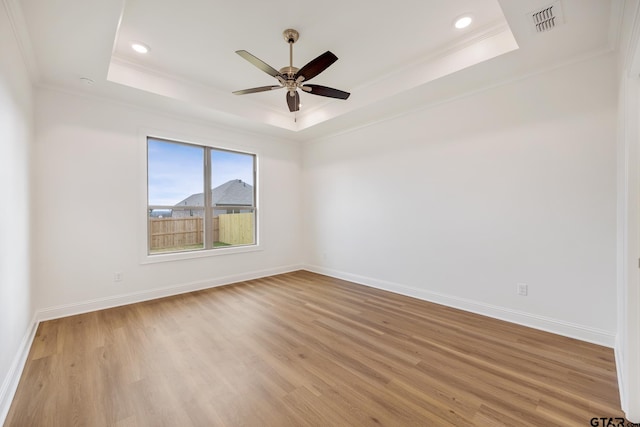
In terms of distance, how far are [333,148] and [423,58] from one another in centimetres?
226

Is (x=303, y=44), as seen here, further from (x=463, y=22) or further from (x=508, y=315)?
(x=508, y=315)

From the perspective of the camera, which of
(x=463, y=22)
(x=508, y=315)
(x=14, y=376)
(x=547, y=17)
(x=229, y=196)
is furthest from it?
(x=229, y=196)

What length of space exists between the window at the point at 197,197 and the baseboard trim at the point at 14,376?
1585 mm

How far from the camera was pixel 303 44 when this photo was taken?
286cm

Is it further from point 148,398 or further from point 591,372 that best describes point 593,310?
point 148,398

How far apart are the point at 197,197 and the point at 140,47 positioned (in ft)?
7.24

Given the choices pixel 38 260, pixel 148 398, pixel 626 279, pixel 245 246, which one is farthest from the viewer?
pixel 245 246

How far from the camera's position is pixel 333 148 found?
200 inches

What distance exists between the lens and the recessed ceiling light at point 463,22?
2.45 meters

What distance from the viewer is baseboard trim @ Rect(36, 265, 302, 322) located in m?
A: 3.15

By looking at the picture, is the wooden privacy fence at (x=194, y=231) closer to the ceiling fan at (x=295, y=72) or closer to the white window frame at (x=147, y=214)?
the white window frame at (x=147, y=214)

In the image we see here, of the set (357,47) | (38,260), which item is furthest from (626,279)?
(38,260)

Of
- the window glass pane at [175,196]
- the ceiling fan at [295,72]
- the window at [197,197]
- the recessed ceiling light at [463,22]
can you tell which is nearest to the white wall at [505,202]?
the recessed ceiling light at [463,22]

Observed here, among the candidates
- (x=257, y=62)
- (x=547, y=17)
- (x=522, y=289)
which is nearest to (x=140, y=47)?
(x=257, y=62)
